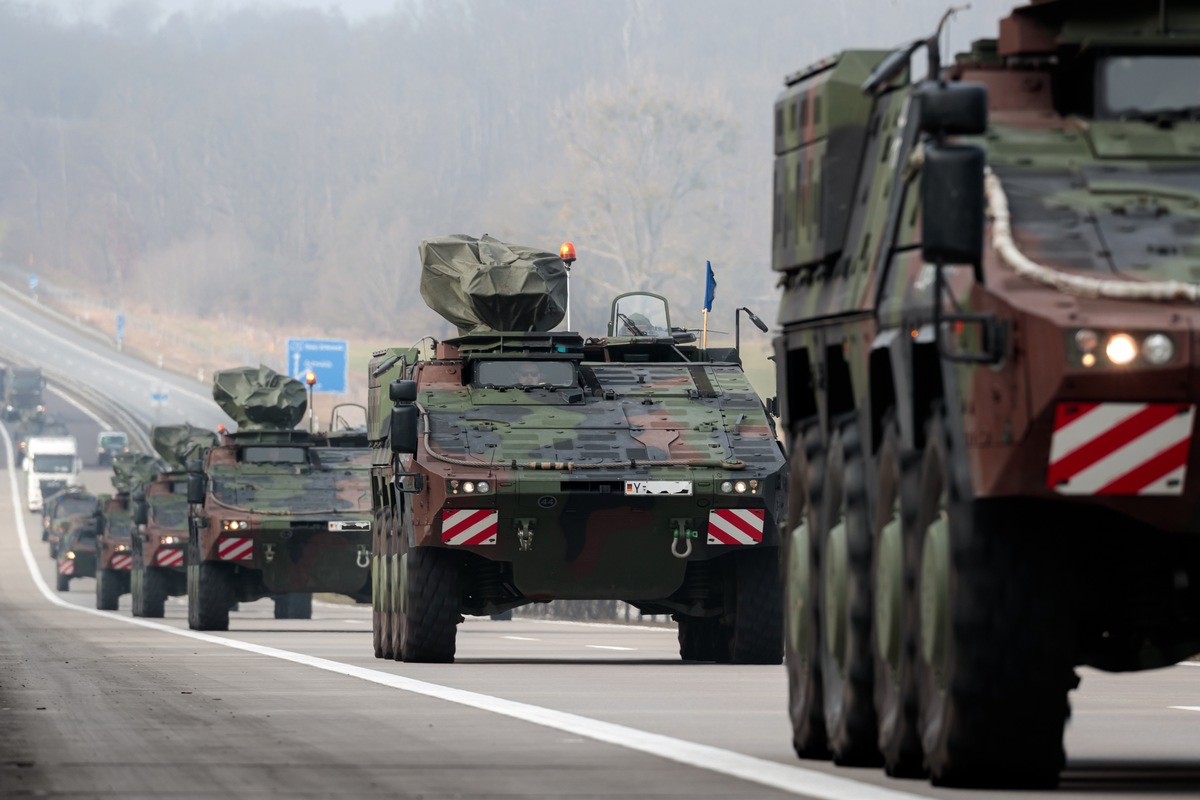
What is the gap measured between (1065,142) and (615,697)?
354 inches

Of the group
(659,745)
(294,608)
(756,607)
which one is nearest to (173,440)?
(294,608)

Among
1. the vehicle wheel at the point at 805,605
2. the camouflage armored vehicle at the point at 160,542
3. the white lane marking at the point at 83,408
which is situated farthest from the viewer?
the white lane marking at the point at 83,408

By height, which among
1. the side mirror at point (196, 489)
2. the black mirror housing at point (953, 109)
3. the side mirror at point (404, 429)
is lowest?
the side mirror at point (196, 489)

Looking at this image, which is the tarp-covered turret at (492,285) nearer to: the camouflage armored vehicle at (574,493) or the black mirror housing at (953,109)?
the camouflage armored vehicle at (574,493)

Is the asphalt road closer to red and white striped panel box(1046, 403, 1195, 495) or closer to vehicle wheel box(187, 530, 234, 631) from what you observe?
red and white striped panel box(1046, 403, 1195, 495)

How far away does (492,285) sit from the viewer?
95.8 feet

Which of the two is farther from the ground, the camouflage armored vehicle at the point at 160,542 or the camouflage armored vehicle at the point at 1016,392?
the camouflage armored vehicle at the point at 1016,392

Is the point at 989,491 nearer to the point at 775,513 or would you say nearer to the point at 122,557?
the point at 775,513

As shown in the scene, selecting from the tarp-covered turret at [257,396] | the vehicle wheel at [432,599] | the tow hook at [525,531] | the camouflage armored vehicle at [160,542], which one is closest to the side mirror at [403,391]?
the vehicle wheel at [432,599]

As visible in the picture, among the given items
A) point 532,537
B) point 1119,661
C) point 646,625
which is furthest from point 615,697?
point 646,625

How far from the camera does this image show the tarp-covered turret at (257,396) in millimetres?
45688

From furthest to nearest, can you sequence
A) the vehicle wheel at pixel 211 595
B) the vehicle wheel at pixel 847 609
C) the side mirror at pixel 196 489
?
the side mirror at pixel 196 489 < the vehicle wheel at pixel 211 595 < the vehicle wheel at pixel 847 609

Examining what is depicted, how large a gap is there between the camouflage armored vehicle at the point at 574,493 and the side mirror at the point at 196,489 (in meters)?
12.3

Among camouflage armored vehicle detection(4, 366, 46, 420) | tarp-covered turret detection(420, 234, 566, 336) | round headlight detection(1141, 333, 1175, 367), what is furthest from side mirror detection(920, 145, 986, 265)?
camouflage armored vehicle detection(4, 366, 46, 420)
